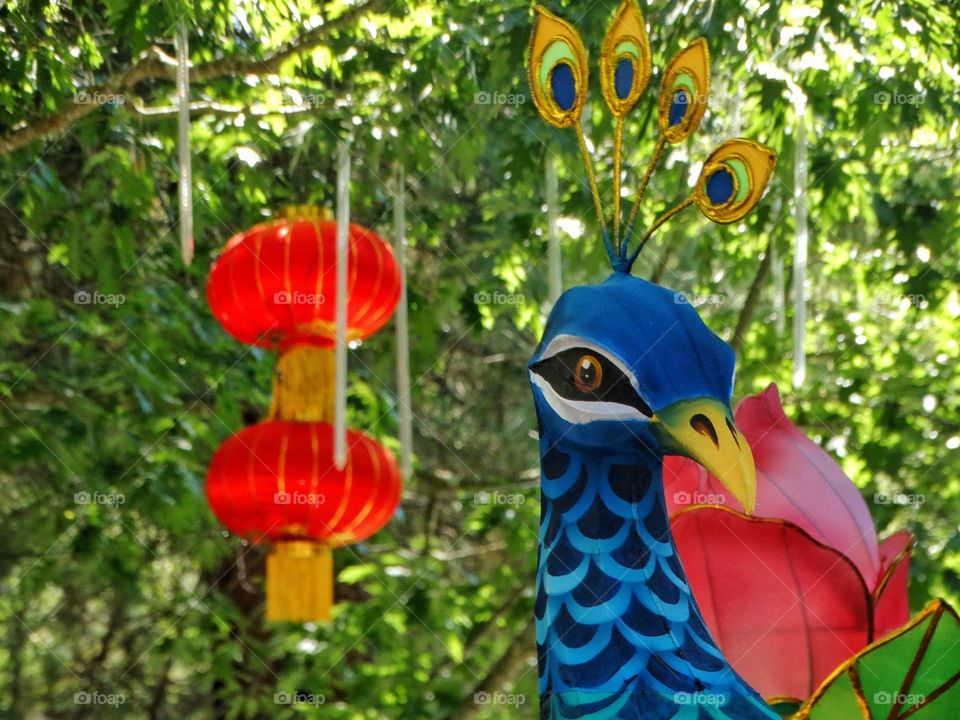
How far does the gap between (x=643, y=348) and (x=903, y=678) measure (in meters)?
0.59

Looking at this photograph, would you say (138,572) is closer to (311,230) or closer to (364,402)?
(364,402)

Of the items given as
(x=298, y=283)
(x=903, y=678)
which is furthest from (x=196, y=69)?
(x=903, y=678)

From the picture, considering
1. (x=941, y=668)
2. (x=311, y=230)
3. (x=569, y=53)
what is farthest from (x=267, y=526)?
(x=941, y=668)

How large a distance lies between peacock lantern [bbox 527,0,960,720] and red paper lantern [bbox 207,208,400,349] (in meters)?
1.27

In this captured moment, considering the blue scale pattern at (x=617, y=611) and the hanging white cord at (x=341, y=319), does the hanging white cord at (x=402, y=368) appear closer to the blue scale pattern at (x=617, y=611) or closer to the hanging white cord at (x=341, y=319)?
the hanging white cord at (x=341, y=319)

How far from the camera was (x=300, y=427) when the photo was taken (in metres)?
3.48

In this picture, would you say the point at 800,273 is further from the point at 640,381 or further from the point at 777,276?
the point at 777,276

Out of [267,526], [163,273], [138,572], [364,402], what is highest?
[163,273]

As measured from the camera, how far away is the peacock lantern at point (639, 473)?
1.96 meters

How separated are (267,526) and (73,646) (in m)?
3.11

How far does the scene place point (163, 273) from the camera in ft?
16.0

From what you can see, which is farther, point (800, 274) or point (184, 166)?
point (184, 166)

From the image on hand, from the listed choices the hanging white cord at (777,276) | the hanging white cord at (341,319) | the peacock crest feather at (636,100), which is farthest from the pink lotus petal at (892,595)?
the hanging white cord at (777,276)

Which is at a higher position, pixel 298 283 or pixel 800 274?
pixel 298 283
